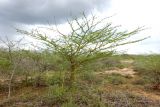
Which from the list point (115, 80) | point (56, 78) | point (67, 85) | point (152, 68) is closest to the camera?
point (67, 85)

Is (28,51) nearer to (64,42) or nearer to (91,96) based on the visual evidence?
(64,42)

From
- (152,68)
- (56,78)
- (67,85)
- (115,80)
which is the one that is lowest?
(67,85)

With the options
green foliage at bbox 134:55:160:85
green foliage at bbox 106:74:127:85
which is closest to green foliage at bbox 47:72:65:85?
green foliage at bbox 106:74:127:85

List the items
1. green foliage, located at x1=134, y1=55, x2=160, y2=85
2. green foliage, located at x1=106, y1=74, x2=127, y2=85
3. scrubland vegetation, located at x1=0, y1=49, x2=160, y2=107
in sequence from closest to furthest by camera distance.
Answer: scrubland vegetation, located at x1=0, y1=49, x2=160, y2=107, green foliage, located at x1=106, y1=74, x2=127, y2=85, green foliage, located at x1=134, y1=55, x2=160, y2=85

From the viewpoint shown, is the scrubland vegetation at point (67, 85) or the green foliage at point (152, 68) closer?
the scrubland vegetation at point (67, 85)

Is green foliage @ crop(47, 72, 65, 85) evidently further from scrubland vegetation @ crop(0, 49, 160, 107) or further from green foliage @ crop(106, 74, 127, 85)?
green foliage @ crop(106, 74, 127, 85)

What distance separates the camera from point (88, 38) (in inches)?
466

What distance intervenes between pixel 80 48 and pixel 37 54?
148 inches

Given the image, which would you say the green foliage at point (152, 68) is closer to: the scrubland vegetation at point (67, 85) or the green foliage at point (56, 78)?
the scrubland vegetation at point (67, 85)

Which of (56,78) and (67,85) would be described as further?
(56,78)

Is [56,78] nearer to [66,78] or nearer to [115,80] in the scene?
[66,78]

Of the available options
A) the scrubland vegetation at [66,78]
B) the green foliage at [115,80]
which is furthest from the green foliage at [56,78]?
the green foliage at [115,80]

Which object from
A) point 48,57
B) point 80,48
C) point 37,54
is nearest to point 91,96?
point 80,48

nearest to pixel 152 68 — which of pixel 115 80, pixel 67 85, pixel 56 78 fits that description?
pixel 115 80
